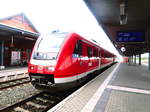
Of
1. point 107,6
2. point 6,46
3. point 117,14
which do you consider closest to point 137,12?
point 117,14

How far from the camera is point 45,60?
15.6ft

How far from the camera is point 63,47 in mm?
4781

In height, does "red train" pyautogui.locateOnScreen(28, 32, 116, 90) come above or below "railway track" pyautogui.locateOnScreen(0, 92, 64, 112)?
above

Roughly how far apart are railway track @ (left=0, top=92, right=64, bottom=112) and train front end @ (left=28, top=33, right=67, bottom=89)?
55 cm

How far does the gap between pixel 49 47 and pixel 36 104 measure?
2.25 metres

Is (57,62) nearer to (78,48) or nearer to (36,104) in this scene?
(78,48)

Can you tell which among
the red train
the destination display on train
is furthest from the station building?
the red train

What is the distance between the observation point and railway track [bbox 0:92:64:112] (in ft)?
12.8

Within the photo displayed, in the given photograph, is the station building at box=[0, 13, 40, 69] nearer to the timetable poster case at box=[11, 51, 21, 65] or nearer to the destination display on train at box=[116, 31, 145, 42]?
the timetable poster case at box=[11, 51, 21, 65]

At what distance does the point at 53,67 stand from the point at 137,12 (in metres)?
5.97

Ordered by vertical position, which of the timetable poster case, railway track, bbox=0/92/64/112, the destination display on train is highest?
the destination display on train

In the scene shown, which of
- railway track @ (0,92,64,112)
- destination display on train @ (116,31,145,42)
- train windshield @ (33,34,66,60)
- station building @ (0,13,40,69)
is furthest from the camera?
station building @ (0,13,40,69)

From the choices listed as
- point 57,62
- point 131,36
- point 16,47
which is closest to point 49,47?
point 57,62

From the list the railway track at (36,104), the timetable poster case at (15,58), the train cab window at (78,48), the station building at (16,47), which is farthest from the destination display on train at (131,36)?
the timetable poster case at (15,58)
